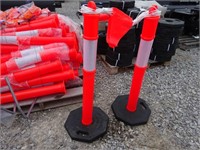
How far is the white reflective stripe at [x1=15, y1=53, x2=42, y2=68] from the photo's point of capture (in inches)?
73.9

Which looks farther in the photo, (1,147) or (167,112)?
(167,112)

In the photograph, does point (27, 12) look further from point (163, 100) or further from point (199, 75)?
point (199, 75)

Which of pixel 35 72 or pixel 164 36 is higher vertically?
pixel 164 36

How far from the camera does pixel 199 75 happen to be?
9.61ft

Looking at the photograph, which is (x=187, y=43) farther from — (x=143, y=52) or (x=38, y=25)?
(x=38, y=25)

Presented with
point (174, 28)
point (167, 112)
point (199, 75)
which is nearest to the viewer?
point (167, 112)

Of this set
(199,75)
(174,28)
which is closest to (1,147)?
(174,28)

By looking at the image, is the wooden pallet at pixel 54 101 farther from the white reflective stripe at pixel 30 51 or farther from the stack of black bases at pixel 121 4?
the stack of black bases at pixel 121 4

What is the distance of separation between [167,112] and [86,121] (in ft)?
3.41

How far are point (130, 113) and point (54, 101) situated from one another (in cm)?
93

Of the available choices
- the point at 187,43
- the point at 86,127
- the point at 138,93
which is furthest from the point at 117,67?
the point at 187,43

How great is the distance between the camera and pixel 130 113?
6.51ft

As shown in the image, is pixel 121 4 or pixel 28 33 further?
pixel 121 4

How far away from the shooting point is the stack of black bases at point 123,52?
248 cm
